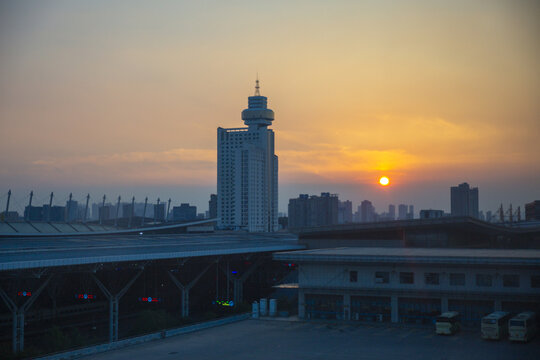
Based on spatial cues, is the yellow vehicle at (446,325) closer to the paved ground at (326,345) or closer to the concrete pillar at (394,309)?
the paved ground at (326,345)

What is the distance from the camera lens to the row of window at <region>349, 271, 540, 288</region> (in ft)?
139

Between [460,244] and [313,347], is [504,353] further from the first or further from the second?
[460,244]

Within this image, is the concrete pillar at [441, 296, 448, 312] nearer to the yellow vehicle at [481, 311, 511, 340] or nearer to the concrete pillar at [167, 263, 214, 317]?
the yellow vehicle at [481, 311, 511, 340]

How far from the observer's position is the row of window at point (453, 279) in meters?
42.4

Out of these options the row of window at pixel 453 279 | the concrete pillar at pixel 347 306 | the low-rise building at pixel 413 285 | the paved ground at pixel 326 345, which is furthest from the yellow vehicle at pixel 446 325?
the concrete pillar at pixel 347 306

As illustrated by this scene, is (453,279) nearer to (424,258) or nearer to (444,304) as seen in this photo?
(444,304)

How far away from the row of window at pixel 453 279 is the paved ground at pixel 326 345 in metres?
3.75

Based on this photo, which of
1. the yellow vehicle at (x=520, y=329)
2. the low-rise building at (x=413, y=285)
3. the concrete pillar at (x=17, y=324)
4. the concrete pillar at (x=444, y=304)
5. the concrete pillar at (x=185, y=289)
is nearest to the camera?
the yellow vehicle at (x=520, y=329)

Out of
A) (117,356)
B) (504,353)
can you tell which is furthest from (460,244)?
(117,356)

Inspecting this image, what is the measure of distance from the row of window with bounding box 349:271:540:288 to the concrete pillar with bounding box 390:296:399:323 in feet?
4.41

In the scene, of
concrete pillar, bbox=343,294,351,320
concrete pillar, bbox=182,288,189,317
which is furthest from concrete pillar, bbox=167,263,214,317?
concrete pillar, bbox=343,294,351,320

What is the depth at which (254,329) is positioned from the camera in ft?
143

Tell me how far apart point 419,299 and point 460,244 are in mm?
24146

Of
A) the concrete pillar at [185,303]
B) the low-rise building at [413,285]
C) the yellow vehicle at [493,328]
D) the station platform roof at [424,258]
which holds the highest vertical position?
the station platform roof at [424,258]
